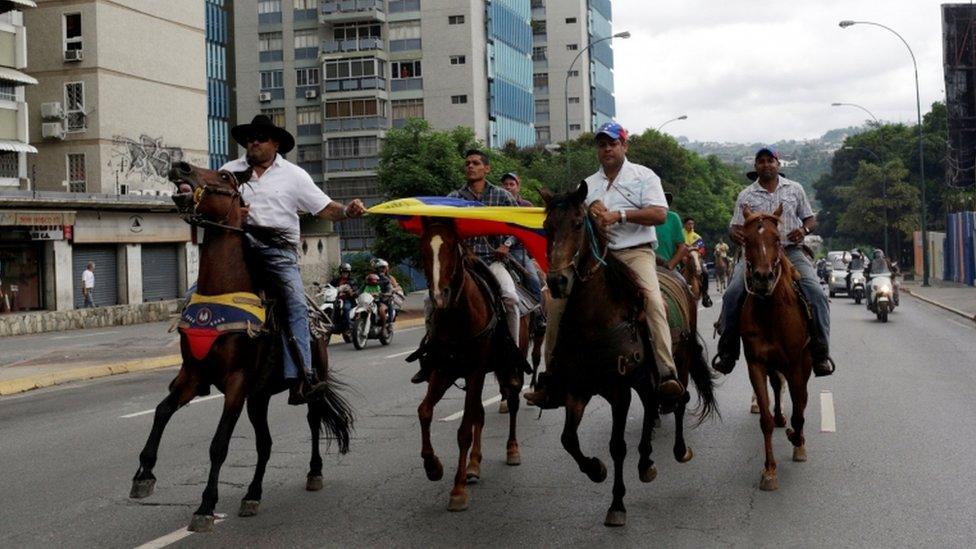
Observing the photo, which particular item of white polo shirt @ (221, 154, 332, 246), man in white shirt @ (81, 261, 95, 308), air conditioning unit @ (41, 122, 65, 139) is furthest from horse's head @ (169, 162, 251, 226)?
air conditioning unit @ (41, 122, 65, 139)

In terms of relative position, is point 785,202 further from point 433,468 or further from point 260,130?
point 260,130

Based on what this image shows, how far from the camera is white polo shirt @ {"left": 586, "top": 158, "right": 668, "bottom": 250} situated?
8.29m

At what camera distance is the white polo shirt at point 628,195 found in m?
8.29

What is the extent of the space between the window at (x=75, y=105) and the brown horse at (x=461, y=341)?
44660mm

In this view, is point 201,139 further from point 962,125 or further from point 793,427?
point 793,427

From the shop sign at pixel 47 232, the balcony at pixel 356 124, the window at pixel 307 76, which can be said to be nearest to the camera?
the shop sign at pixel 47 232

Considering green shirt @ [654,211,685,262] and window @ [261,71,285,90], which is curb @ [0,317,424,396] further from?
window @ [261,71,285,90]

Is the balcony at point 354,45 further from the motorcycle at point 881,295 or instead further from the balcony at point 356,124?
the motorcycle at point 881,295

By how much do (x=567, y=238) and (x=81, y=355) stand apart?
60.9 ft

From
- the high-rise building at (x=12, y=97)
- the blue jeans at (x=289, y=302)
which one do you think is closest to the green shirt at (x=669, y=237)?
the blue jeans at (x=289, y=302)

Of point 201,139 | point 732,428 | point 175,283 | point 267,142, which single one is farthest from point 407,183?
point 267,142

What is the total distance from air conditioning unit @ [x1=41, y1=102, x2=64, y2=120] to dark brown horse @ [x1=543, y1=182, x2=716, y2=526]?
4579 centimetres

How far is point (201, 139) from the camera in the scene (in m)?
56.7

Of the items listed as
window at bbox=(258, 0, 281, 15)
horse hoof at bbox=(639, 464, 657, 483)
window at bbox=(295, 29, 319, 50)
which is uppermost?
window at bbox=(258, 0, 281, 15)
